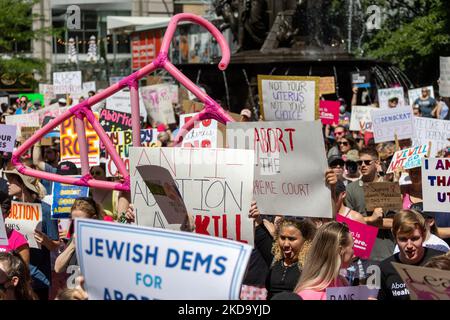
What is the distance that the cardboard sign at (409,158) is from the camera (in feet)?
32.6

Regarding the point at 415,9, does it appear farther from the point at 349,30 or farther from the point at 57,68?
the point at 57,68

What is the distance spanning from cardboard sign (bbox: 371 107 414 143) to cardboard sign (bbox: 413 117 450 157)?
0.37 ft

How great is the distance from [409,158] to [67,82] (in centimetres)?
1226

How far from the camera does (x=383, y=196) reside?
29.1 ft

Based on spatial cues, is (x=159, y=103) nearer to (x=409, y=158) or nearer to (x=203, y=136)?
(x=203, y=136)

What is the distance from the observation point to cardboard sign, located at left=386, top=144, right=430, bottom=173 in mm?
9934

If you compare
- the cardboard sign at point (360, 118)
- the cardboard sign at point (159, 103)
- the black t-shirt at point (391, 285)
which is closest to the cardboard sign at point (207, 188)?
the black t-shirt at point (391, 285)

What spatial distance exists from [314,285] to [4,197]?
140 inches

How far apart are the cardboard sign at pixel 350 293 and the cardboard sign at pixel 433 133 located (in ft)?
23.6

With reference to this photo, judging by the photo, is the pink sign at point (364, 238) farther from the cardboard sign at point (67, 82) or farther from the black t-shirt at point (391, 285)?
the cardboard sign at point (67, 82)

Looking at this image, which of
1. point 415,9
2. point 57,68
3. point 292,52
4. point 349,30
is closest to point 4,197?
point 292,52

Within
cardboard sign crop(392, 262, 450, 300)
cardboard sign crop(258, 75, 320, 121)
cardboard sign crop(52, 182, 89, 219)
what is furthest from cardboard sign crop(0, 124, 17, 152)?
cardboard sign crop(392, 262, 450, 300)

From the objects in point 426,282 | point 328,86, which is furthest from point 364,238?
point 328,86

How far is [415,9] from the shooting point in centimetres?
3288
